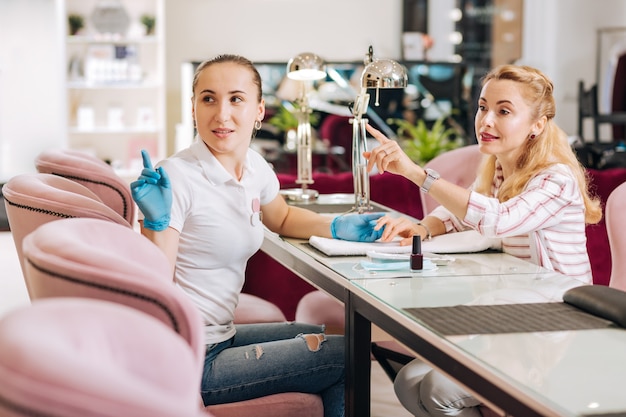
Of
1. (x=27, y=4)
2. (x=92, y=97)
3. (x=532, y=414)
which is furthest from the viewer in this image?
(x=92, y=97)

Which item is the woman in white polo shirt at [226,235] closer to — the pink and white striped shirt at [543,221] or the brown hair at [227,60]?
the brown hair at [227,60]

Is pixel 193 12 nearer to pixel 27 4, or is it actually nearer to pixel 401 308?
pixel 27 4

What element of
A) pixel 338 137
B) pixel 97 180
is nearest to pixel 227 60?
pixel 97 180

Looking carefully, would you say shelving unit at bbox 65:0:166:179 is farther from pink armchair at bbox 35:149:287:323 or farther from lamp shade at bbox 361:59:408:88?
lamp shade at bbox 361:59:408:88

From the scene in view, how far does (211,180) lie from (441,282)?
1.82 feet

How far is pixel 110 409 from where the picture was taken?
28.0 inches

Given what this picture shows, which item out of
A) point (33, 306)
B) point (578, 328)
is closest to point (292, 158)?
point (578, 328)

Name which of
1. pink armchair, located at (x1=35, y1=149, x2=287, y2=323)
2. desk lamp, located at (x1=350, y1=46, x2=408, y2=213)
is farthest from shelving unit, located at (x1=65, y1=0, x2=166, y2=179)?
pink armchair, located at (x1=35, y1=149, x2=287, y2=323)

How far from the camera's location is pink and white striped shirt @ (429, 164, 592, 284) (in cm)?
214

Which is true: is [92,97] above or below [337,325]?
above

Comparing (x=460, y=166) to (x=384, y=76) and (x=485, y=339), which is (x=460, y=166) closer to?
(x=384, y=76)

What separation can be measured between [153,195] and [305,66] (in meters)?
1.40

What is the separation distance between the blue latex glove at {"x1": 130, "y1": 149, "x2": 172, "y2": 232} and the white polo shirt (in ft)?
0.35

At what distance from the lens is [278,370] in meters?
1.81
